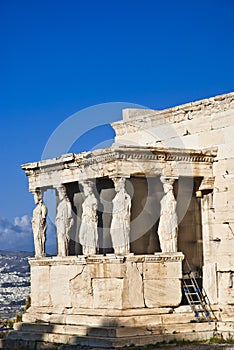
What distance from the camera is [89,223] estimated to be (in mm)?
20938

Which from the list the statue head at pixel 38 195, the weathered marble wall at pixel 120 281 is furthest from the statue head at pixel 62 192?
the weathered marble wall at pixel 120 281

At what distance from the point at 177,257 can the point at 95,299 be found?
6.47ft

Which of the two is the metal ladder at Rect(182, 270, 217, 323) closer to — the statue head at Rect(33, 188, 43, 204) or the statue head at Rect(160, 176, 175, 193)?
the statue head at Rect(160, 176, 175, 193)

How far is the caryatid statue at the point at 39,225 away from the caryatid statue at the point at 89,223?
167 centimetres

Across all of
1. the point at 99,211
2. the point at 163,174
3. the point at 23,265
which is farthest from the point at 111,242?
the point at 23,265

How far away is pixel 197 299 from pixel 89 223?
9.52ft

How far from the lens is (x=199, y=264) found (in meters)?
21.5

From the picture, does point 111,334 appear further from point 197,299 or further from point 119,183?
point 119,183

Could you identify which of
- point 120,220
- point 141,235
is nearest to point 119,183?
point 120,220

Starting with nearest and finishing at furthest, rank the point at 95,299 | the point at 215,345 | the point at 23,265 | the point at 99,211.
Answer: the point at 215,345 < the point at 95,299 < the point at 99,211 < the point at 23,265

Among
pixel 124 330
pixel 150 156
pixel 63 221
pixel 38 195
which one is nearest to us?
pixel 124 330

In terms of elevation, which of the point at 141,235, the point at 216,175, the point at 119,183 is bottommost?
the point at 141,235

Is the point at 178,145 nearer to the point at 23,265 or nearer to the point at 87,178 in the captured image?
the point at 87,178

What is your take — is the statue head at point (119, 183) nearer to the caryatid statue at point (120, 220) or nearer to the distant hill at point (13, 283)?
the caryatid statue at point (120, 220)
